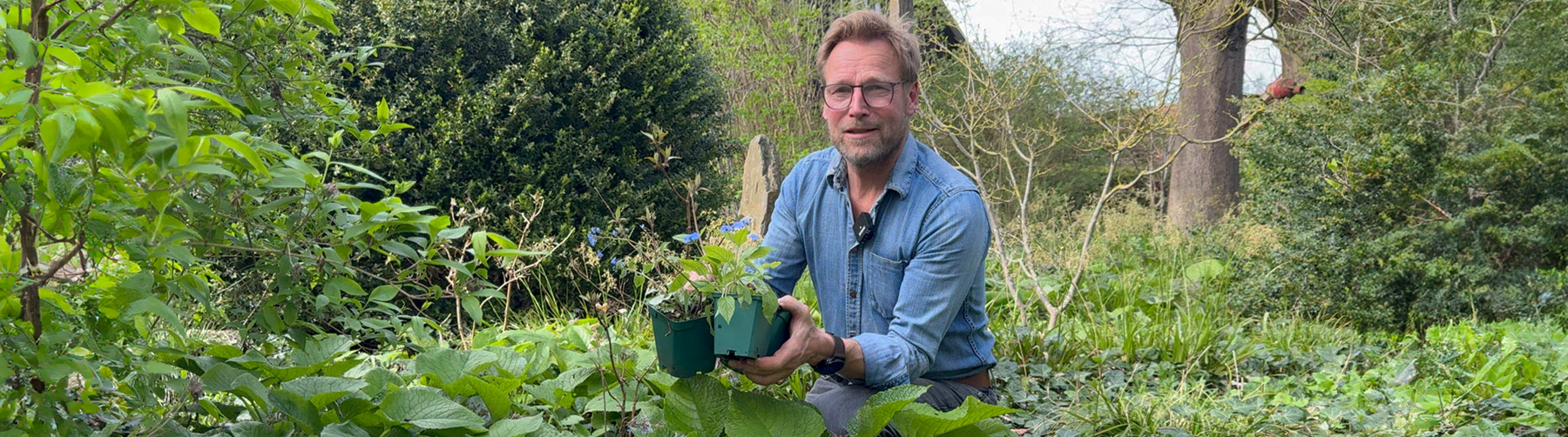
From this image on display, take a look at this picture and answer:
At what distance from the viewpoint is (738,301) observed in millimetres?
1947

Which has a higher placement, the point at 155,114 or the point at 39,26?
the point at 39,26

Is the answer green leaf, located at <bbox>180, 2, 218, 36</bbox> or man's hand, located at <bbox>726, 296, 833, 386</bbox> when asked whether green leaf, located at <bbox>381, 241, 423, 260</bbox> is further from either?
man's hand, located at <bbox>726, 296, 833, 386</bbox>

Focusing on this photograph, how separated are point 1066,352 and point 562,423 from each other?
9.36 feet

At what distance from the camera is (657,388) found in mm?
2951

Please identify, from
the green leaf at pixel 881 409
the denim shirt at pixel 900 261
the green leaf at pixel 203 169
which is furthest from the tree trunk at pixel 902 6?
the green leaf at pixel 203 169

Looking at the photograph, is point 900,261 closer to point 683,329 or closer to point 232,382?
point 683,329

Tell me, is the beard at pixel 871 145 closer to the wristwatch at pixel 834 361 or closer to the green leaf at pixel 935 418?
the wristwatch at pixel 834 361

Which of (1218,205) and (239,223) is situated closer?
(239,223)

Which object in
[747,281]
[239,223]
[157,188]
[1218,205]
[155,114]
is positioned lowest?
[1218,205]

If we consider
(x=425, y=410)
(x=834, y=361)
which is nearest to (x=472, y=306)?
(x=425, y=410)

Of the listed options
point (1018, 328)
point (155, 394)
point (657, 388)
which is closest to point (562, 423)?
point (657, 388)

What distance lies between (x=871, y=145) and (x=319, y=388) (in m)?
1.37

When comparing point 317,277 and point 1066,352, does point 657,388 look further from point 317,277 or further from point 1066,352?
point 1066,352

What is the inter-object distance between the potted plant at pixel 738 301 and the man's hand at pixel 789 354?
26 mm
